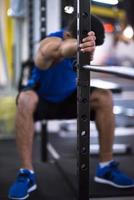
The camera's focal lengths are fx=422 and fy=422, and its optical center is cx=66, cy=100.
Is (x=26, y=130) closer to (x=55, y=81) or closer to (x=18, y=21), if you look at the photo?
(x=55, y=81)

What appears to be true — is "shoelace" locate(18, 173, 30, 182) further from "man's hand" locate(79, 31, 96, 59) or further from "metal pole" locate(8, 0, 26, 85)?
"metal pole" locate(8, 0, 26, 85)

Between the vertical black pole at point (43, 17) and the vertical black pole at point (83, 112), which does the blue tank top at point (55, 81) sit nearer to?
the vertical black pole at point (43, 17)

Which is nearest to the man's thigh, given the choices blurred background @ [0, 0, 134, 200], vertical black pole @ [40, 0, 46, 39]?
blurred background @ [0, 0, 134, 200]

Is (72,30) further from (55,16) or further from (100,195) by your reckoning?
(55,16)

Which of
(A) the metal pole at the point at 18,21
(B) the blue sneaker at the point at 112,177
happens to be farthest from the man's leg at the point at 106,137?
(A) the metal pole at the point at 18,21

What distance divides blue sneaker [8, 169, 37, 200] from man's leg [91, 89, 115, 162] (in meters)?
0.42

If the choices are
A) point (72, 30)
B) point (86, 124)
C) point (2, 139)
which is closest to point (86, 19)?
→ point (72, 30)

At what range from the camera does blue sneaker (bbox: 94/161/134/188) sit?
2283 millimetres

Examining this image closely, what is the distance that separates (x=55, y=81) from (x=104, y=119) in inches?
13.7

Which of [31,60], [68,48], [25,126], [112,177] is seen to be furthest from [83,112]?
[31,60]

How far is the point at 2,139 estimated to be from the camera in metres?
3.69

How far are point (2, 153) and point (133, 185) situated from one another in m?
1.28

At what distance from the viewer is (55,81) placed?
7.80 feet

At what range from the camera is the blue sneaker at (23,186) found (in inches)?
82.4
